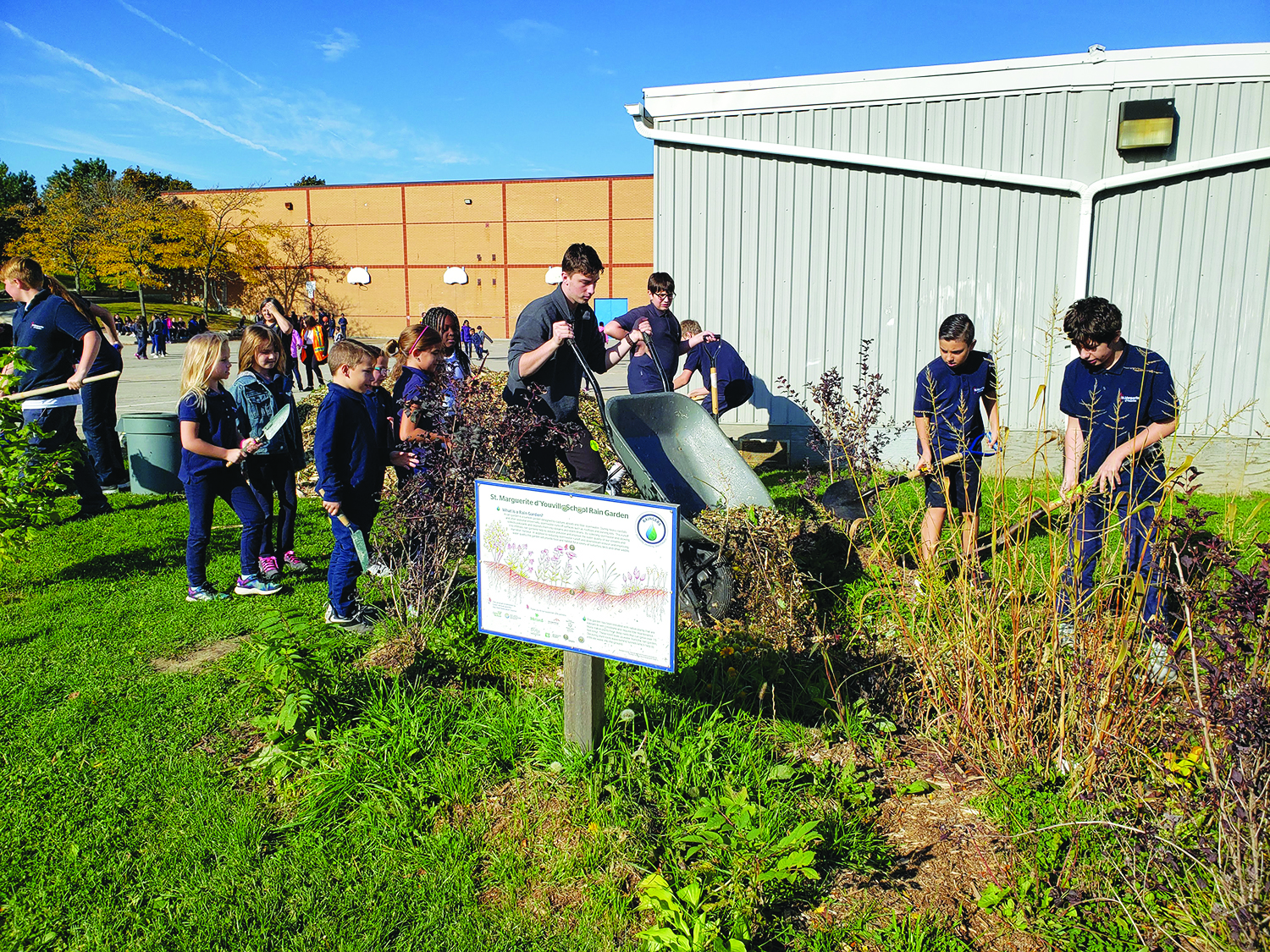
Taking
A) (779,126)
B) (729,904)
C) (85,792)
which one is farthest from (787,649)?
(779,126)

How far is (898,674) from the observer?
3.62 metres

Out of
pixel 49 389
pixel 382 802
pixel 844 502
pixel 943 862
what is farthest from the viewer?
pixel 844 502

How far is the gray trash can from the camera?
7.21 m

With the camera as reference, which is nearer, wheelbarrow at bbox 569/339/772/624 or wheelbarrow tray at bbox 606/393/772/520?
wheelbarrow at bbox 569/339/772/624

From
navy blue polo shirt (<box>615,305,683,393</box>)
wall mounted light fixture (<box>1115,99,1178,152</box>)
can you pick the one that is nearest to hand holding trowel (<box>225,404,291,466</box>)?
navy blue polo shirt (<box>615,305,683,393</box>)

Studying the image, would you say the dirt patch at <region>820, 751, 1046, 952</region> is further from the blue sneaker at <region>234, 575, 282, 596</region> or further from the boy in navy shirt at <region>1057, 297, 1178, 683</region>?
the blue sneaker at <region>234, 575, 282, 596</region>

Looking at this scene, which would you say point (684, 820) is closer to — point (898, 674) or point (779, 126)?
point (898, 674)

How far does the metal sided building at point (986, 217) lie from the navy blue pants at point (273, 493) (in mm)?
4684

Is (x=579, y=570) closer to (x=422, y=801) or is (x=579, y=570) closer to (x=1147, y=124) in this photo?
(x=422, y=801)

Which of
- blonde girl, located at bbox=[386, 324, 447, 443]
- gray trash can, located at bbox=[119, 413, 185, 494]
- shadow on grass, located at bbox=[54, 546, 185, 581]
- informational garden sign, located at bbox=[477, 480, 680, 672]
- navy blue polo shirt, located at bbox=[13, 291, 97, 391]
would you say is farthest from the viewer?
gray trash can, located at bbox=[119, 413, 185, 494]

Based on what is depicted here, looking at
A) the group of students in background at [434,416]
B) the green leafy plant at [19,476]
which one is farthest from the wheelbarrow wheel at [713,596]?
the green leafy plant at [19,476]

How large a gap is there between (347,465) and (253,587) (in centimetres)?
130

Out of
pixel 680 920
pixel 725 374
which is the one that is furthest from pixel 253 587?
pixel 725 374

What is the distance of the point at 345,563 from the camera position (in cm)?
439
